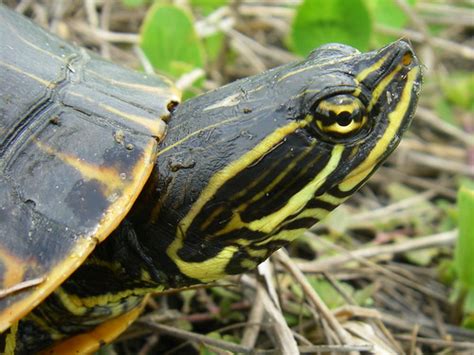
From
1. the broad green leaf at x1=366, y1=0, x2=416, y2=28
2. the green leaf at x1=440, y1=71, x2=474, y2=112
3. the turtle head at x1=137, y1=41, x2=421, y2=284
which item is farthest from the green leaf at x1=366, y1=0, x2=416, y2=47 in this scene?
the turtle head at x1=137, y1=41, x2=421, y2=284

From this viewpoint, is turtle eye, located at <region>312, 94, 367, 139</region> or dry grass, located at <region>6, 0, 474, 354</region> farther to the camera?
dry grass, located at <region>6, 0, 474, 354</region>

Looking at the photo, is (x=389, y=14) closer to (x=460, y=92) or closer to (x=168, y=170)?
(x=460, y=92)

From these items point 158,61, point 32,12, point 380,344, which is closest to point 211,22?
point 158,61

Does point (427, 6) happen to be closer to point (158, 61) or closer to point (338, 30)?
point (338, 30)

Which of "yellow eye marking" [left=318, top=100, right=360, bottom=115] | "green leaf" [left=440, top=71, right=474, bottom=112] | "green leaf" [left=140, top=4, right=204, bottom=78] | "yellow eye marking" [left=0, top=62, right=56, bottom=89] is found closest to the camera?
"yellow eye marking" [left=318, top=100, right=360, bottom=115]

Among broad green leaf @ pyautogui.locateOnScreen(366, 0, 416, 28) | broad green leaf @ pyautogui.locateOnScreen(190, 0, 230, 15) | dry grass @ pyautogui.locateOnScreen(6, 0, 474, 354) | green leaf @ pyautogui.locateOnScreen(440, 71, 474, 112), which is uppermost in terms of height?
broad green leaf @ pyautogui.locateOnScreen(366, 0, 416, 28)

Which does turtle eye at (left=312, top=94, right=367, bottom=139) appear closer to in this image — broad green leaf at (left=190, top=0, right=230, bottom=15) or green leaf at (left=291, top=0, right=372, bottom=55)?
green leaf at (left=291, top=0, right=372, bottom=55)
